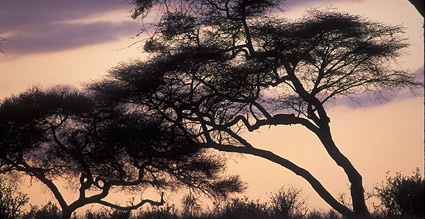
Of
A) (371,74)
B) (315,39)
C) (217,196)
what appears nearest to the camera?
(315,39)

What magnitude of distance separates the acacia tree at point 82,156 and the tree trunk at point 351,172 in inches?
188

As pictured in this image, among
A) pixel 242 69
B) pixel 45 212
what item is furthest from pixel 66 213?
pixel 242 69

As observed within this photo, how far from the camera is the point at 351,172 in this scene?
60.6ft

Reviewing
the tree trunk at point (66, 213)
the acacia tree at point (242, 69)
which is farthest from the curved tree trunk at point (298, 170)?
the tree trunk at point (66, 213)

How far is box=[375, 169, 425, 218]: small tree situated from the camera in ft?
53.4

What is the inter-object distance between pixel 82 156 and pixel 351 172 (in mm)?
9917

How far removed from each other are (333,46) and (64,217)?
1181 centimetres

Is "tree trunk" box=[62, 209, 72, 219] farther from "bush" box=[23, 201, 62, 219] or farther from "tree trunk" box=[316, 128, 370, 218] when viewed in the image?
"tree trunk" box=[316, 128, 370, 218]

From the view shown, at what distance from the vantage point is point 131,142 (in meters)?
18.7

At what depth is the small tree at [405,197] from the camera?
16266 mm

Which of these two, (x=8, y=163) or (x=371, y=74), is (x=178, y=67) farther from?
(x=8, y=163)

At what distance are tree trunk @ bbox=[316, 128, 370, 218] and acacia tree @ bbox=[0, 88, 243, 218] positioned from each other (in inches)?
188

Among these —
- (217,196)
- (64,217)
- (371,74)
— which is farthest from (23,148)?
(371,74)

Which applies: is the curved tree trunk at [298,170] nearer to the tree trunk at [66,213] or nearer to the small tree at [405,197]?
the small tree at [405,197]
